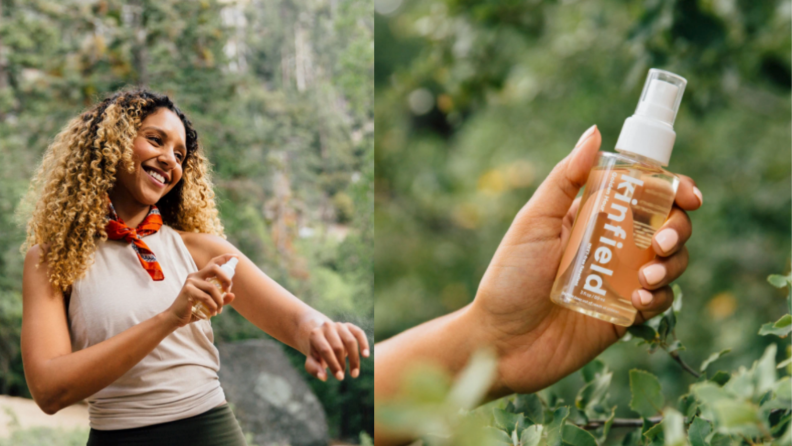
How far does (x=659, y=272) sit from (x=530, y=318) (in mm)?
164

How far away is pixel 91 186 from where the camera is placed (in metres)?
0.59

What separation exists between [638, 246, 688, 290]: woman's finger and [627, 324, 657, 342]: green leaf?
5cm

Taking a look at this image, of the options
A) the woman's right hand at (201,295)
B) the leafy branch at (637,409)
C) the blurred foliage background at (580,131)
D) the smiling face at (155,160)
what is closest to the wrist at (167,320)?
the woman's right hand at (201,295)

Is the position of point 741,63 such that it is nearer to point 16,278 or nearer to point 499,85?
point 499,85

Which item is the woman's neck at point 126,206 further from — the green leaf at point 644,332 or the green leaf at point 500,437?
the green leaf at point 644,332

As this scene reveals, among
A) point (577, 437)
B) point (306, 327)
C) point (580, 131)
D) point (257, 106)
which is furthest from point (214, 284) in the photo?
point (580, 131)

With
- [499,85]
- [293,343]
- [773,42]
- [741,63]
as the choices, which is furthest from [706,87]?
[293,343]

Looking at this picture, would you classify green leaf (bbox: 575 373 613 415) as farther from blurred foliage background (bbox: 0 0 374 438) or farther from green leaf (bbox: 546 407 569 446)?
blurred foliage background (bbox: 0 0 374 438)

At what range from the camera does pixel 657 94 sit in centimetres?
61

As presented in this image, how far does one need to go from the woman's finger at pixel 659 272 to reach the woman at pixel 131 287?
1.07 feet

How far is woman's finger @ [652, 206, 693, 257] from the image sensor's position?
0.63 meters

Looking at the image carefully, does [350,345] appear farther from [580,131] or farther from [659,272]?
[580,131]

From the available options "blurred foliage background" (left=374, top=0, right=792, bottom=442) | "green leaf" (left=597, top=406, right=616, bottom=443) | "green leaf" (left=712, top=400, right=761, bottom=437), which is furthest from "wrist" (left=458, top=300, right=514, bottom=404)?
"blurred foliage background" (left=374, top=0, right=792, bottom=442)

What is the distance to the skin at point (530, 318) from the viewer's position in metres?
0.69
